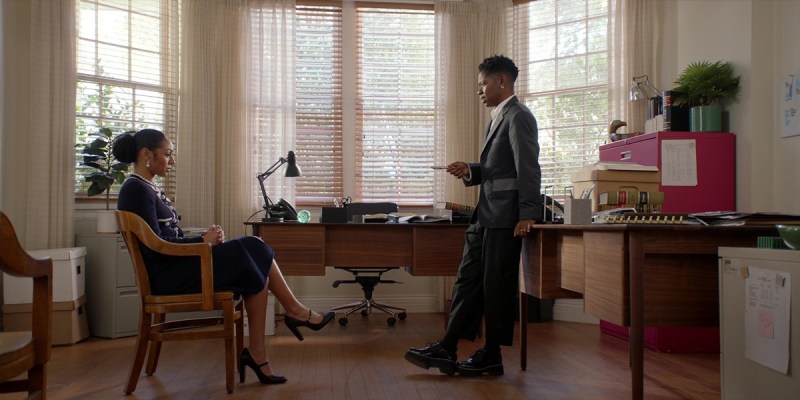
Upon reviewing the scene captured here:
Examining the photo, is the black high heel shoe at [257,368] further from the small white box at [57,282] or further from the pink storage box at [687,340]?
the pink storage box at [687,340]

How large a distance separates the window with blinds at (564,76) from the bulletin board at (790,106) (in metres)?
1.47

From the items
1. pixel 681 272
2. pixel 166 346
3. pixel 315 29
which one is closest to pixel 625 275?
pixel 681 272

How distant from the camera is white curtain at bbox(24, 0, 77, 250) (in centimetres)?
432

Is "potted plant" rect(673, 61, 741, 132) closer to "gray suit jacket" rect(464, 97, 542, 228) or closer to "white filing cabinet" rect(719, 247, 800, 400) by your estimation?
"gray suit jacket" rect(464, 97, 542, 228)

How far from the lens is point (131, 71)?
5.02m

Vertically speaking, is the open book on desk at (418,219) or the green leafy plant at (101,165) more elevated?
the green leafy plant at (101,165)

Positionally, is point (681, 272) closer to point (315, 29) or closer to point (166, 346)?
point (166, 346)

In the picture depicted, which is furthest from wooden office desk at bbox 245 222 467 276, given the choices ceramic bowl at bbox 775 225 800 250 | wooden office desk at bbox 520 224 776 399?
ceramic bowl at bbox 775 225 800 250

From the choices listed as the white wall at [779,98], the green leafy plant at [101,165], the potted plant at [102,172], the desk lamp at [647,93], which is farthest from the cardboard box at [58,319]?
the white wall at [779,98]

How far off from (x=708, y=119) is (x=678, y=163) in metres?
0.38

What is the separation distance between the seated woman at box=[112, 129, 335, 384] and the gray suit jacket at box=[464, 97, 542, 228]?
1.08 metres

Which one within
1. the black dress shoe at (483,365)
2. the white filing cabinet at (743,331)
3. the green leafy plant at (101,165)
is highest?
the green leafy plant at (101,165)

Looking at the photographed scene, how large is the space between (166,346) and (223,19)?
287cm

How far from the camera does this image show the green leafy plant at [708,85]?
160 inches
